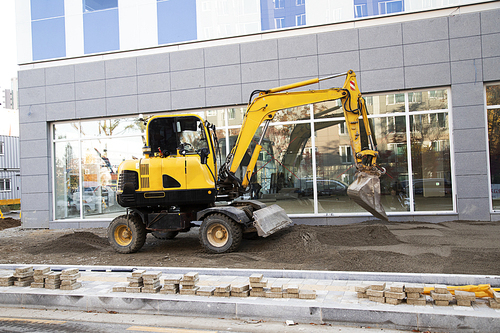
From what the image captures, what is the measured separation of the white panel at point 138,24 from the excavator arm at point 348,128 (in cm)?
608

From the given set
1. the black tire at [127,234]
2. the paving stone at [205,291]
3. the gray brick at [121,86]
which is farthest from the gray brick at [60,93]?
the paving stone at [205,291]

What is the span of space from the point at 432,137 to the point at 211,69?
7256 mm

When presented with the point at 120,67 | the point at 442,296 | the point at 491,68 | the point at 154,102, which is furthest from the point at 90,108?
the point at 491,68

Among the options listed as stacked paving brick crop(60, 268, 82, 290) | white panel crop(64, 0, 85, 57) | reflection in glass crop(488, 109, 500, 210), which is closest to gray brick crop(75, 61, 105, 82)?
white panel crop(64, 0, 85, 57)

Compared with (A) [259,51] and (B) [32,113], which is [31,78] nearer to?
(B) [32,113]

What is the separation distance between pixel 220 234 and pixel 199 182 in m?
1.25

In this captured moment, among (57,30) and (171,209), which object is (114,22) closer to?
(57,30)

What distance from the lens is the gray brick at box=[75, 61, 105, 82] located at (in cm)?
1373

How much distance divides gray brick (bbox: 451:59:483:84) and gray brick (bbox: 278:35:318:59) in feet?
13.4

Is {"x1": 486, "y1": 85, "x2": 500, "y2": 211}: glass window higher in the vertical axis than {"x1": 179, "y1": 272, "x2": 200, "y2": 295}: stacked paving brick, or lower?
higher

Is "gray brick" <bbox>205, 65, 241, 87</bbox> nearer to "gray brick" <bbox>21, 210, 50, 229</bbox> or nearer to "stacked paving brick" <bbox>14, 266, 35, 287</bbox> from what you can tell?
"gray brick" <bbox>21, 210, 50, 229</bbox>

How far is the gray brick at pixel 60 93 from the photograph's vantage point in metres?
14.0

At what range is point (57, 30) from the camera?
46.6 ft

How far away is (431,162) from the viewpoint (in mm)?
11523
